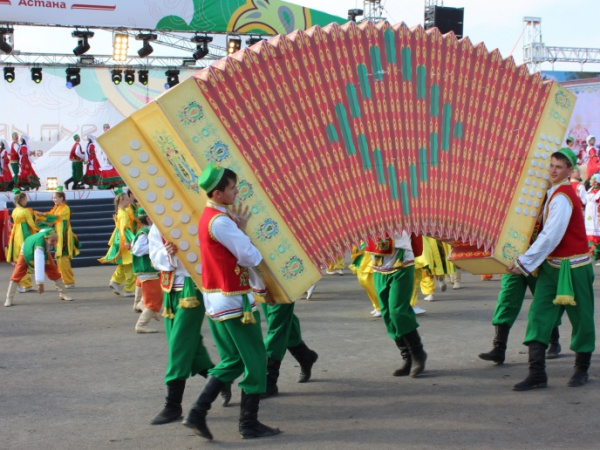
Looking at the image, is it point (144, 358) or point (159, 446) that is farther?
point (144, 358)

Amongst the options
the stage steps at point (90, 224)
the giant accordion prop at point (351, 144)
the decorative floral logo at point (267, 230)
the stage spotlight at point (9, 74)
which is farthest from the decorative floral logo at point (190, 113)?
the stage spotlight at point (9, 74)

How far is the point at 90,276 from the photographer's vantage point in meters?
16.1

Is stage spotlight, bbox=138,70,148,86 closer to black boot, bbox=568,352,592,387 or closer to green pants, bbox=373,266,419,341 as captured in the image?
green pants, bbox=373,266,419,341

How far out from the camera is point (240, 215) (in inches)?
204

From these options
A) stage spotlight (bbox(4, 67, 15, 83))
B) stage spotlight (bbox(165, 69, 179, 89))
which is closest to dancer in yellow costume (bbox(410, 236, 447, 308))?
stage spotlight (bbox(165, 69, 179, 89))

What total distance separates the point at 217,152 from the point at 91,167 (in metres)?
19.7

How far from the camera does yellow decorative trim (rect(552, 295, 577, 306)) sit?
6.23 meters

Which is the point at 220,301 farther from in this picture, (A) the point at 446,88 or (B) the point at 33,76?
(B) the point at 33,76

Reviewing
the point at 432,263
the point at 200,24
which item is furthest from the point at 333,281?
the point at 200,24

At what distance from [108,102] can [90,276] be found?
36.2ft

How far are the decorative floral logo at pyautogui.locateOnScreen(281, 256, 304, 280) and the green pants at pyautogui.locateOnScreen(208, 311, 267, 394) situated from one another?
14.9 inches

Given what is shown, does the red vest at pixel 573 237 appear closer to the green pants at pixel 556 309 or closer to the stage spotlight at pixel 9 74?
the green pants at pixel 556 309

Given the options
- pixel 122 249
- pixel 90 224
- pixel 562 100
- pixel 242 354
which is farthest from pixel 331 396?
pixel 90 224

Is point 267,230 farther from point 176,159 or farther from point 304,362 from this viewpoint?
point 304,362
